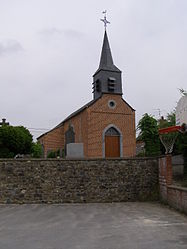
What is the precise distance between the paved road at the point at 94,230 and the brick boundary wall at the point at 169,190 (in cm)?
46

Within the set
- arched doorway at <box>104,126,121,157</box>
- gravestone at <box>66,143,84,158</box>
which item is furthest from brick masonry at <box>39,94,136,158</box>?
gravestone at <box>66,143,84,158</box>

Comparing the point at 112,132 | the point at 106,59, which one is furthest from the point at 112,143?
the point at 106,59

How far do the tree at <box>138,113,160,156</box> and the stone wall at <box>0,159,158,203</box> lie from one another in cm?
832

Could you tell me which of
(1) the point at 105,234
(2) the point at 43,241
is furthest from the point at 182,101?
(2) the point at 43,241

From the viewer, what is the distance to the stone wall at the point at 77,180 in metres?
15.7

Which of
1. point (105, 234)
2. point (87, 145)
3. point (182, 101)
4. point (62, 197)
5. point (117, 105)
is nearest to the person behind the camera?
point (105, 234)

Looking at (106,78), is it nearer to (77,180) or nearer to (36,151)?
(36,151)

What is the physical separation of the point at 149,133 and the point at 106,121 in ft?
24.3

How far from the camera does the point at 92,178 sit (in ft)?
52.9

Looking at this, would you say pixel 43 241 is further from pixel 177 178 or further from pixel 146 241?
pixel 177 178

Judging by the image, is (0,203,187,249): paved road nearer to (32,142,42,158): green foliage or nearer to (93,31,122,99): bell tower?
(93,31,122,99): bell tower

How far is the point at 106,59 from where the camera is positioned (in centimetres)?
3528

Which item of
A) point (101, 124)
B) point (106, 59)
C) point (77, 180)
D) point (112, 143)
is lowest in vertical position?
point (77, 180)

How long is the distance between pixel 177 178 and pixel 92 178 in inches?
176
